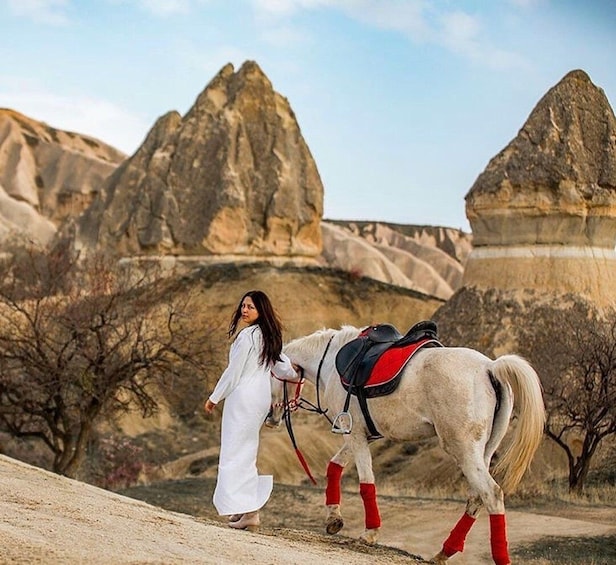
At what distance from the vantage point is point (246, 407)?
7957mm

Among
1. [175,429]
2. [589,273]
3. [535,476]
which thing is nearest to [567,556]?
[535,476]

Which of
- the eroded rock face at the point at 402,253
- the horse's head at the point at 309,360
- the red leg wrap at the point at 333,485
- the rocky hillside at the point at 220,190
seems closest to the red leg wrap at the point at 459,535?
the red leg wrap at the point at 333,485

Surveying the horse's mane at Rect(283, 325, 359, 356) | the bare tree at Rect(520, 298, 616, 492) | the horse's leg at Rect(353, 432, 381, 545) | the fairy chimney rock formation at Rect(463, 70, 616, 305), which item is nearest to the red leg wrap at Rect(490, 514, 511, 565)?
the horse's leg at Rect(353, 432, 381, 545)

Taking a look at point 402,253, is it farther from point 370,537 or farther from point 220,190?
point 370,537

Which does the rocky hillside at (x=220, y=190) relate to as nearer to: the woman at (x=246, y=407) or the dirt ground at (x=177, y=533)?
the dirt ground at (x=177, y=533)

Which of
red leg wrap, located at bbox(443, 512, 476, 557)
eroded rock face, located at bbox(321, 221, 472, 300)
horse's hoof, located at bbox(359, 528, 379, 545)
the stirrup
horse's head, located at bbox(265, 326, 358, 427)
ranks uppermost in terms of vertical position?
eroded rock face, located at bbox(321, 221, 472, 300)

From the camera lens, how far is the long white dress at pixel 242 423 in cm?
786

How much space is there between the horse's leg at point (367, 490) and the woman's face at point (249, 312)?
124 centimetres

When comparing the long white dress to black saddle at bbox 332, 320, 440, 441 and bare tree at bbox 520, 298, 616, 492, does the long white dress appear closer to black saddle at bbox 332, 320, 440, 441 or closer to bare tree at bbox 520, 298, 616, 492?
black saddle at bbox 332, 320, 440, 441

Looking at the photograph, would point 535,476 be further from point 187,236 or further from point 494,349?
point 187,236

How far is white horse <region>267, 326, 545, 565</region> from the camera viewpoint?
24.7ft

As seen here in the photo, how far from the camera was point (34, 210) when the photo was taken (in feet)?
267

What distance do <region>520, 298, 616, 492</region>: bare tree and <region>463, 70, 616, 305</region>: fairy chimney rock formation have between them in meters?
2.43

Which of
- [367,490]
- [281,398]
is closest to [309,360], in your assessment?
[281,398]
